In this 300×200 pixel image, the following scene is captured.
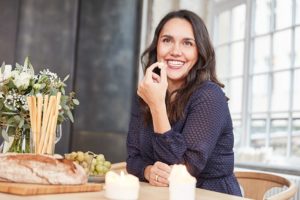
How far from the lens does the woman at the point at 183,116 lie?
1327 millimetres

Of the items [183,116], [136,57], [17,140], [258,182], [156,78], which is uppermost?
[136,57]

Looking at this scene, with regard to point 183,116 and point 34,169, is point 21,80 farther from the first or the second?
point 183,116

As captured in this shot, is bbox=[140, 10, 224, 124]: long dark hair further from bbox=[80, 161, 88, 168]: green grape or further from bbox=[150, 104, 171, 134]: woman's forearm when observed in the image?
bbox=[80, 161, 88, 168]: green grape

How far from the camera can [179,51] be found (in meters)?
1.58

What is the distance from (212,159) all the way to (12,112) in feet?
2.21

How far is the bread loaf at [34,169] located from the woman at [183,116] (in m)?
0.38

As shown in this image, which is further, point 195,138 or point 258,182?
point 258,182

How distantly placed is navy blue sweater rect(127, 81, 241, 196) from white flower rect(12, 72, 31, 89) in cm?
42

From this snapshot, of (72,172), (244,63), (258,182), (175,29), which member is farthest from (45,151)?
(244,63)

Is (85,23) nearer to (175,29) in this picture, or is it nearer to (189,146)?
(175,29)

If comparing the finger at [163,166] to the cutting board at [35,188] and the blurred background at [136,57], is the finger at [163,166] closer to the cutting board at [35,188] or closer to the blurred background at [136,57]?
the cutting board at [35,188]

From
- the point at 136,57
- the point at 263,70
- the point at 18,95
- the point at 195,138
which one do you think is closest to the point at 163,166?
the point at 195,138

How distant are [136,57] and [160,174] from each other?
2867 mm

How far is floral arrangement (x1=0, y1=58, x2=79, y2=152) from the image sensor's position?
1.25 metres
